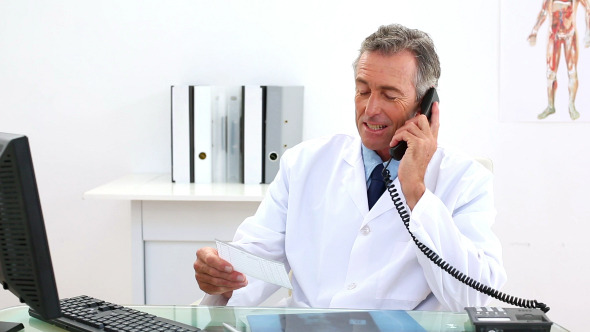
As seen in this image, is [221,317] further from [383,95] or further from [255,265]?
[383,95]

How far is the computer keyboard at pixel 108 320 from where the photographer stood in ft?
4.09

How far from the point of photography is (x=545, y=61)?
9.72ft

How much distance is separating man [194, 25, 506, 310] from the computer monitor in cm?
54

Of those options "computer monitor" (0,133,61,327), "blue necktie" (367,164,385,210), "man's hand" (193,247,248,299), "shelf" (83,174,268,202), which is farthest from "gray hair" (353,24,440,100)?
"computer monitor" (0,133,61,327)

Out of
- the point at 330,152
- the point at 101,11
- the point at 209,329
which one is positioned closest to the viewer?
the point at 209,329

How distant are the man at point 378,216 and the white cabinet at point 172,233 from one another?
70cm

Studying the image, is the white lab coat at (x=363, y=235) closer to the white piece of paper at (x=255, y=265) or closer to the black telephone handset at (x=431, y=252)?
the black telephone handset at (x=431, y=252)

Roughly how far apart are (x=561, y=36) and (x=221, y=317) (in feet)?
7.09

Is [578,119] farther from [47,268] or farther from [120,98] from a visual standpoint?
[47,268]

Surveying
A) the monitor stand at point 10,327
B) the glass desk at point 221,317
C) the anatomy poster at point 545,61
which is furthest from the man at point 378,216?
the anatomy poster at point 545,61

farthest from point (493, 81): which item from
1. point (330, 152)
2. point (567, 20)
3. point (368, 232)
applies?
point (368, 232)

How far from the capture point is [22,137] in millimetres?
1040

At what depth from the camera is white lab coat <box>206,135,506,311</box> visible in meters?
1.58

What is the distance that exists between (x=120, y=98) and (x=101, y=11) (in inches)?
13.9
